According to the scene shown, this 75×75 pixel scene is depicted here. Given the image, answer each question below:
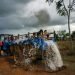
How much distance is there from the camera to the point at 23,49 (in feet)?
43.4

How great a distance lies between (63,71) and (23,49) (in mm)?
3116

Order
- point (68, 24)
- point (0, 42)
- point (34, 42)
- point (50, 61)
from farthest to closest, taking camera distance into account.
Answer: point (68, 24)
point (0, 42)
point (34, 42)
point (50, 61)

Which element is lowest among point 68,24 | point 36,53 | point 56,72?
point 56,72

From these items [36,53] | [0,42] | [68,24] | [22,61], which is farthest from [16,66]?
[68,24]

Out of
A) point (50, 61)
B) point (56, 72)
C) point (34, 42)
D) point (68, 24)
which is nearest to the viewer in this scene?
point (56, 72)

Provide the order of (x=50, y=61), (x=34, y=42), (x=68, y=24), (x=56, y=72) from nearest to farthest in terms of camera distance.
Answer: (x=56, y=72) → (x=50, y=61) → (x=34, y=42) → (x=68, y=24)

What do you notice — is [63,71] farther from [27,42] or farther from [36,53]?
[27,42]

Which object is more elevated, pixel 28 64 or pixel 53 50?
pixel 53 50

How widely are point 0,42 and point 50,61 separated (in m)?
7.19

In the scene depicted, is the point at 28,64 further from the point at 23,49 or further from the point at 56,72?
the point at 56,72

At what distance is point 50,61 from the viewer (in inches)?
465

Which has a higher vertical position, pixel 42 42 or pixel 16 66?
pixel 42 42

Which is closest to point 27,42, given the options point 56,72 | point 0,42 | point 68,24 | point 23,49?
→ point 23,49

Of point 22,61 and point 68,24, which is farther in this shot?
point 68,24
